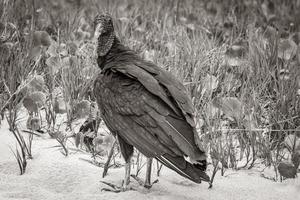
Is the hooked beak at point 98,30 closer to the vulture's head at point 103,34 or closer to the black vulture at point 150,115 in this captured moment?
the vulture's head at point 103,34

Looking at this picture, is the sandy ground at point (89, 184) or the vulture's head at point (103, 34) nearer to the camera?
the sandy ground at point (89, 184)

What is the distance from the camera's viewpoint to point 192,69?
4.46m

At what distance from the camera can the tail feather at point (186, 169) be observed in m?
2.74

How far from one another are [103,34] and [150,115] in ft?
3.29

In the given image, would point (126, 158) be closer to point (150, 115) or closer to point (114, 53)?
point (150, 115)

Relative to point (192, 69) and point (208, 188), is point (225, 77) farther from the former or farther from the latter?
point (208, 188)

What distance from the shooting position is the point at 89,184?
3117 mm

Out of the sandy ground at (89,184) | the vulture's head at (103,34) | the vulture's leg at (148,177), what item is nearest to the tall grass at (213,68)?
the sandy ground at (89,184)

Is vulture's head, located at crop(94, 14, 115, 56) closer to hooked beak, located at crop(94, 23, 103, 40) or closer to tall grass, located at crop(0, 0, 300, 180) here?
hooked beak, located at crop(94, 23, 103, 40)

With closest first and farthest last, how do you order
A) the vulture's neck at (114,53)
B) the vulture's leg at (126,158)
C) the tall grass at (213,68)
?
the vulture's leg at (126,158), the vulture's neck at (114,53), the tall grass at (213,68)

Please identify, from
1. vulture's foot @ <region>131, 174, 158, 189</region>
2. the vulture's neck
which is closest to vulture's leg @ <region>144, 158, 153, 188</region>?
vulture's foot @ <region>131, 174, 158, 189</region>

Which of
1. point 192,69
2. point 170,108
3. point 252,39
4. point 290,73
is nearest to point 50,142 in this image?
point 170,108

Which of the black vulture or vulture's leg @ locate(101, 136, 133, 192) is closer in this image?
the black vulture

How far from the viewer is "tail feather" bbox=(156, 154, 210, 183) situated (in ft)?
8.98
